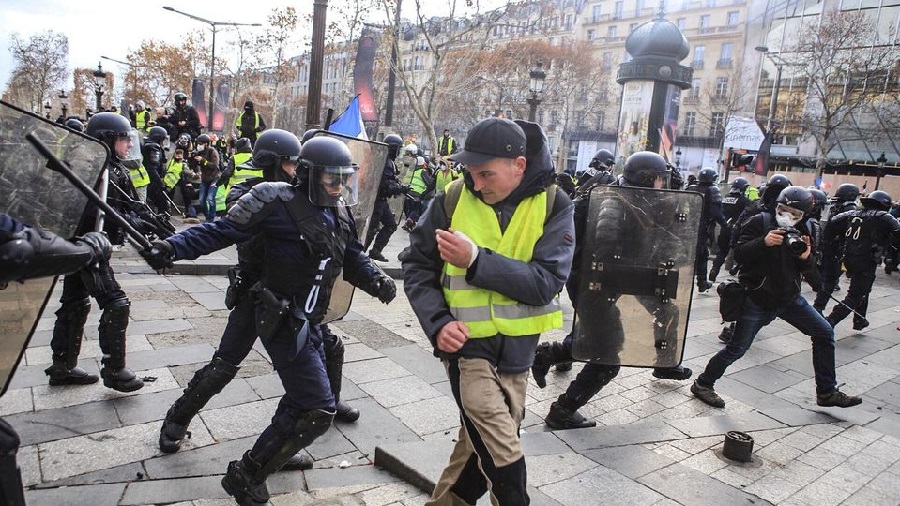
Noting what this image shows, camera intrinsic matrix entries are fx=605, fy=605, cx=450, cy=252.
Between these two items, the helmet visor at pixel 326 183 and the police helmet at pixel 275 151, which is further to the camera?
the police helmet at pixel 275 151

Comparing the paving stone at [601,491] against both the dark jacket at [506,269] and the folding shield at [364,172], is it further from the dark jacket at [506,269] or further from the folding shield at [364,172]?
the folding shield at [364,172]

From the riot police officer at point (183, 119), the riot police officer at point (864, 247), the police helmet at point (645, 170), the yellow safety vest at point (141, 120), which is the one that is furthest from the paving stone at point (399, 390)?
the yellow safety vest at point (141, 120)

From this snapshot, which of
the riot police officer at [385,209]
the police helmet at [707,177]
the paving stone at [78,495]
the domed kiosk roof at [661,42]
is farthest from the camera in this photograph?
the domed kiosk roof at [661,42]

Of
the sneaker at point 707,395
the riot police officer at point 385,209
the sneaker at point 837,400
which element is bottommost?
the sneaker at point 707,395

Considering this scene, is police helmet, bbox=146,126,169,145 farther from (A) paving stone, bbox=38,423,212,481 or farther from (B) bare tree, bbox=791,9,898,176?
(B) bare tree, bbox=791,9,898,176

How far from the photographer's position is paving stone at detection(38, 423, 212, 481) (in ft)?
10.1

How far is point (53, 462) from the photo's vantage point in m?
3.10

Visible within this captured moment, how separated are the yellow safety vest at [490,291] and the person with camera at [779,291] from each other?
2.80 meters

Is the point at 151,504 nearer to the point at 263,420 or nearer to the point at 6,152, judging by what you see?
the point at 263,420

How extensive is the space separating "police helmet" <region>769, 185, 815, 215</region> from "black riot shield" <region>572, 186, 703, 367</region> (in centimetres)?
100

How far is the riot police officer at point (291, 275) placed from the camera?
9.09 feet

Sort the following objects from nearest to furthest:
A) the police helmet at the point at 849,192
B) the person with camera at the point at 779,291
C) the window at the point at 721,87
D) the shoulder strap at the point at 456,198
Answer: the shoulder strap at the point at 456,198
the person with camera at the point at 779,291
the police helmet at the point at 849,192
the window at the point at 721,87

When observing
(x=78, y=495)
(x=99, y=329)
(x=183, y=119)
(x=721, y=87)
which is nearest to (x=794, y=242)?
(x=78, y=495)

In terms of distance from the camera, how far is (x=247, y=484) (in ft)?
9.06
